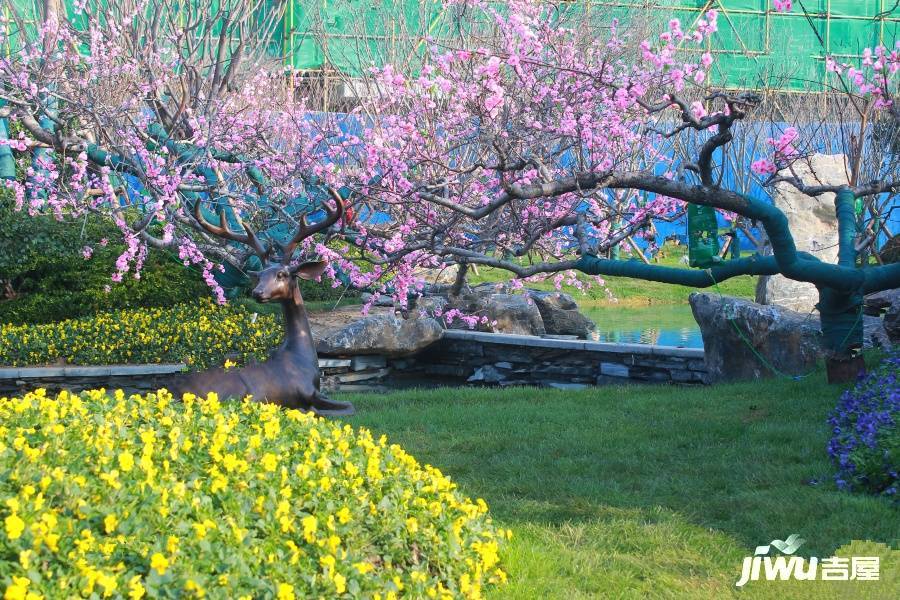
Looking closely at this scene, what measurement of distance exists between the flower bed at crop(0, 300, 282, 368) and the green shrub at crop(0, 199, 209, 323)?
0.68m

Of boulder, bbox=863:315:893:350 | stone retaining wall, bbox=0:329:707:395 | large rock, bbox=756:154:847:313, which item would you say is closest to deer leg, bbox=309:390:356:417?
stone retaining wall, bbox=0:329:707:395

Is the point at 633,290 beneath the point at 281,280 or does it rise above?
beneath

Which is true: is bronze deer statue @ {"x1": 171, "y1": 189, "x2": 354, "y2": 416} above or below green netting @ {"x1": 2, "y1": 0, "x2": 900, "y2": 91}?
below

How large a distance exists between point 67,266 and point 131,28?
150 inches

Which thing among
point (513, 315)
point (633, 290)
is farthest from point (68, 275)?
point (633, 290)

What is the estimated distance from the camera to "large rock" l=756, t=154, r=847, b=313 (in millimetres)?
18516

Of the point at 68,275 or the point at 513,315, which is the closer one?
the point at 68,275

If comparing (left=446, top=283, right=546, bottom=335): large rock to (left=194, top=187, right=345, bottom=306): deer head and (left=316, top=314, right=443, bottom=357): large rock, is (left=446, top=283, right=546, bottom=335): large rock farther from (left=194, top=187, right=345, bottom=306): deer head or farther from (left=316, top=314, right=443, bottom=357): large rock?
(left=194, top=187, right=345, bottom=306): deer head

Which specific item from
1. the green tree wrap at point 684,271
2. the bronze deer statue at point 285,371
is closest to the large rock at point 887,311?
the green tree wrap at point 684,271

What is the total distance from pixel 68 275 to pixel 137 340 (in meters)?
2.43

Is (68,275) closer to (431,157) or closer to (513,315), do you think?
(513,315)

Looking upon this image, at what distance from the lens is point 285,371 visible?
7484 mm

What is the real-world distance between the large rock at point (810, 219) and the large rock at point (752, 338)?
7.62 metres

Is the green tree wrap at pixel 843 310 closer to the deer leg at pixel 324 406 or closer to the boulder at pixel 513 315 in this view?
the deer leg at pixel 324 406
